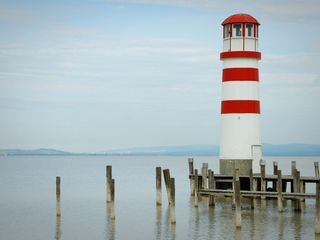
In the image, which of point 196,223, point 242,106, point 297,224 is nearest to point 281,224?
point 297,224

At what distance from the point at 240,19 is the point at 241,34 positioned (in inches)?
28.3

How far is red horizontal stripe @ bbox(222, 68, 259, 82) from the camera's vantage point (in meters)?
34.8

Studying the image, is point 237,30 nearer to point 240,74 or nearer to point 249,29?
point 249,29

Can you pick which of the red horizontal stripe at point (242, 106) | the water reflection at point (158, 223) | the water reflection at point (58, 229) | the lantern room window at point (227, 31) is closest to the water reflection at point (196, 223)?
the water reflection at point (158, 223)

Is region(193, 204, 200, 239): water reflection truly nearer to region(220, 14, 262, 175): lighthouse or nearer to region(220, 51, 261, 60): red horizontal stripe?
region(220, 14, 262, 175): lighthouse

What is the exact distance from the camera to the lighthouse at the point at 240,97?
3484cm

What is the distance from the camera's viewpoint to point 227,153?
35.5 meters

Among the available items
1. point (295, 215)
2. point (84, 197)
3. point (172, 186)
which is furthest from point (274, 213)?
point (84, 197)

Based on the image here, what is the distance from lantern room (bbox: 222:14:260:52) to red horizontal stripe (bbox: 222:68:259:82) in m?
0.97

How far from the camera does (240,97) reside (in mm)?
34719

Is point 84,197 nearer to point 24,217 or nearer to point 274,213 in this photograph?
point 24,217

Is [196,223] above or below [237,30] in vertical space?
below

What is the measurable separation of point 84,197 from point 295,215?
19.1 metres

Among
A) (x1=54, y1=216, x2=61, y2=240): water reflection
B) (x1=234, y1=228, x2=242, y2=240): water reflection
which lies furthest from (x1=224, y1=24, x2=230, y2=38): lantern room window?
(x1=54, y1=216, x2=61, y2=240): water reflection
